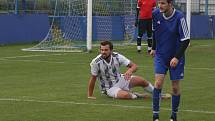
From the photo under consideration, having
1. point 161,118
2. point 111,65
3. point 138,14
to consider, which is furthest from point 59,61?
point 161,118

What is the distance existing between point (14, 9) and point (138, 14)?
316 inches

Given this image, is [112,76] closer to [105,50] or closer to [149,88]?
[105,50]

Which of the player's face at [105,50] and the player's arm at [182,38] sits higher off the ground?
the player's arm at [182,38]

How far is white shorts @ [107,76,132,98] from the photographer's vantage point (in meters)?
11.7

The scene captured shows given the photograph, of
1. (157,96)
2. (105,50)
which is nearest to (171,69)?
(157,96)

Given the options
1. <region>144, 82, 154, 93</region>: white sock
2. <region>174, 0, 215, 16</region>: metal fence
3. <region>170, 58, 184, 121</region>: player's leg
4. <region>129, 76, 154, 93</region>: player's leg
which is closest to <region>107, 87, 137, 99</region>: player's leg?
<region>129, 76, 154, 93</region>: player's leg

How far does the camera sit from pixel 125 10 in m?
29.5

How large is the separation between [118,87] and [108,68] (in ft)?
1.30

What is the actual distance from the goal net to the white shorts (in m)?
11.8

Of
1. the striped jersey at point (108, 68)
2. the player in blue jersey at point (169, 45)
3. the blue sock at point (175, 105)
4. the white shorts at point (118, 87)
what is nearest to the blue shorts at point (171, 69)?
the player in blue jersey at point (169, 45)

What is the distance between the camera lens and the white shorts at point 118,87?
11.7 meters

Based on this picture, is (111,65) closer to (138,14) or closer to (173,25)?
(173,25)

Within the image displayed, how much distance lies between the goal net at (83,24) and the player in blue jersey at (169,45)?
14.2 meters

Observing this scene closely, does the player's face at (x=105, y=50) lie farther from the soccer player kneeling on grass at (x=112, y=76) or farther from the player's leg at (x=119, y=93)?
the player's leg at (x=119, y=93)
